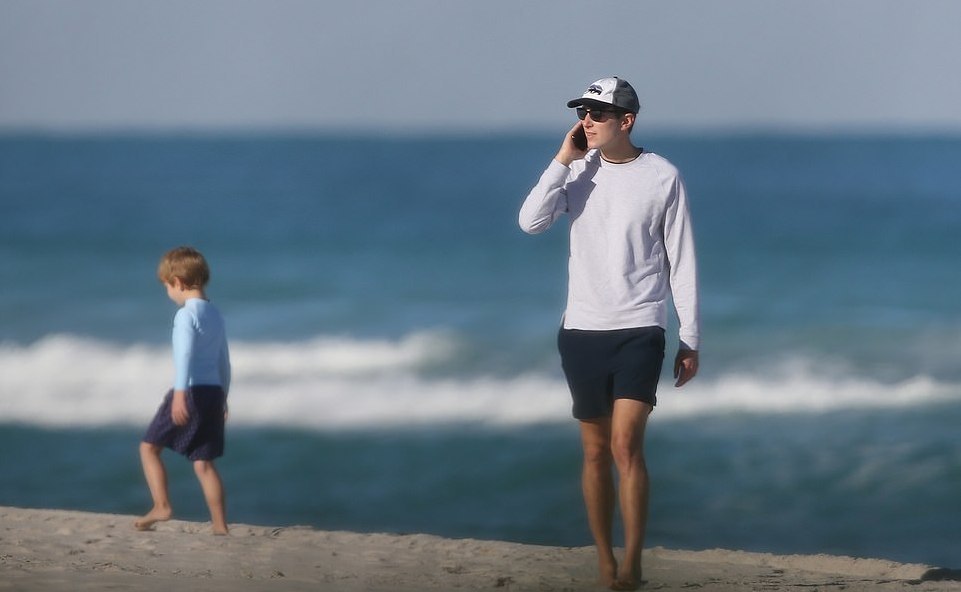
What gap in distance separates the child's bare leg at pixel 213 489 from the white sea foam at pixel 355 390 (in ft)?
16.0

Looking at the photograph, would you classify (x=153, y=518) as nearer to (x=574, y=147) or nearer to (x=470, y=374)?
(x=574, y=147)

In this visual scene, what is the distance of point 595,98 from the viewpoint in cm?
443

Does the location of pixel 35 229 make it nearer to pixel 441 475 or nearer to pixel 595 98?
pixel 441 475

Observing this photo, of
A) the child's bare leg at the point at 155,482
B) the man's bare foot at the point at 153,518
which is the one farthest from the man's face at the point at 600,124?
the man's bare foot at the point at 153,518

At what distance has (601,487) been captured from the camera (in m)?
4.69

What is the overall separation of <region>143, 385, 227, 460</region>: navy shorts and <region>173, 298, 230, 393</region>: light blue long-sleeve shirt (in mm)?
68

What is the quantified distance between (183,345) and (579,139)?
77.4 inches

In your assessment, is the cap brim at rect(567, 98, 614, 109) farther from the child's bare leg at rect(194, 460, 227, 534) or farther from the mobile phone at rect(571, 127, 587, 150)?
the child's bare leg at rect(194, 460, 227, 534)

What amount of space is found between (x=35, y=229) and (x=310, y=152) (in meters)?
37.1

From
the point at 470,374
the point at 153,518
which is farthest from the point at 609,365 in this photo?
the point at 470,374

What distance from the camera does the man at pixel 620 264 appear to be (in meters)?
4.43

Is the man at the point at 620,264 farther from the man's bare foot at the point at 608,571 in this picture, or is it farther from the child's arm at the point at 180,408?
the child's arm at the point at 180,408

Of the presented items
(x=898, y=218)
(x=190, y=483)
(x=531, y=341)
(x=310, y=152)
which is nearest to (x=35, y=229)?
(x=531, y=341)

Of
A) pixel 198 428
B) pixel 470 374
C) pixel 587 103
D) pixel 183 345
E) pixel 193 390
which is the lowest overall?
pixel 198 428
